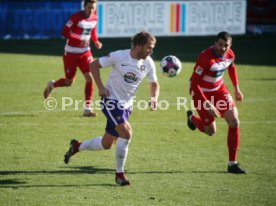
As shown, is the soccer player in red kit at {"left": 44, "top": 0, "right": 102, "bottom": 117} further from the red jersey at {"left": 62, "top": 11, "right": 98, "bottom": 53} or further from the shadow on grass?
the shadow on grass

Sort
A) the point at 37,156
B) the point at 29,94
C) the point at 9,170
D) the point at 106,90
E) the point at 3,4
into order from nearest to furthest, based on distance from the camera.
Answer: the point at 106,90
the point at 9,170
the point at 37,156
the point at 29,94
the point at 3,4

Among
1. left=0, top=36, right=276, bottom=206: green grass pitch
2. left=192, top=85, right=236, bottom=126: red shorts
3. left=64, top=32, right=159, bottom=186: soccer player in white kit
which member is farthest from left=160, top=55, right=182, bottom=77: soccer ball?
left=64, top=32, right=159, bottom=186: soccer player in white kit

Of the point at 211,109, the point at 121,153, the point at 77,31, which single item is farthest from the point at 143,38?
the point at 77,31

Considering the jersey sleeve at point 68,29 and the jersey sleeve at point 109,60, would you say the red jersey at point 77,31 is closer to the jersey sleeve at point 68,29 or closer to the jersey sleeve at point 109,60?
the jersey sleeve at point 68,29

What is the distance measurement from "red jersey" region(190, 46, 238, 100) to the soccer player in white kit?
887mm

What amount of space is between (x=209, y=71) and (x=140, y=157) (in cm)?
172

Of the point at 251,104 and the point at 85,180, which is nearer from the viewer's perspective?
the point at 85,180

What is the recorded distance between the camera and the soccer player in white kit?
9188 mm

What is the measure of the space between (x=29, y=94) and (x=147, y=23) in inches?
500

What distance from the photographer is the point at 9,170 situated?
9883 mm

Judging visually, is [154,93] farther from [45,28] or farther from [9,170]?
[45,28]

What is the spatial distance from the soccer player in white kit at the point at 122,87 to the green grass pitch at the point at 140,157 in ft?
1.80

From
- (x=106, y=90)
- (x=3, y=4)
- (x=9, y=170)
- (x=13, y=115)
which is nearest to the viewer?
(x=106, y=90)

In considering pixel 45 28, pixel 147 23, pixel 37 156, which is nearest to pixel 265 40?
pixel 147 23
